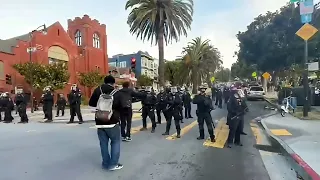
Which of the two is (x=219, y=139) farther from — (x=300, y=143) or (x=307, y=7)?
(x=307, y=7)

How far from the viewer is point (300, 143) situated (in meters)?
9.34

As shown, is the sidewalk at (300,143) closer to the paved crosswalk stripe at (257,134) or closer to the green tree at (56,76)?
the paved crosswalk stripe at (257,134)

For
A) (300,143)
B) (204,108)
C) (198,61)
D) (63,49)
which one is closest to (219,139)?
(204,108)

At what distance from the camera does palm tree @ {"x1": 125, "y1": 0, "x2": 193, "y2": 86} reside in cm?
2839

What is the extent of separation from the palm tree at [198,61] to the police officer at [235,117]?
149 ft

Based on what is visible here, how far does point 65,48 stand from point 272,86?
125 ft

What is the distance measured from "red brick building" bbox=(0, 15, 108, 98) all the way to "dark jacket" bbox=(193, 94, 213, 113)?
28159 millimetres

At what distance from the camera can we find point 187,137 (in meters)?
10.9

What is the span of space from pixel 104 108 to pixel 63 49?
36.6 metres

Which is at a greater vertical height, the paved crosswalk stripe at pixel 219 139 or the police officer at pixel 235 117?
the police officer at pixel 235 117

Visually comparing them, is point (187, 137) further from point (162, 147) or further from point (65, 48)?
point (65, 48)

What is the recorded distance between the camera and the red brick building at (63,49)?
34.7 meters

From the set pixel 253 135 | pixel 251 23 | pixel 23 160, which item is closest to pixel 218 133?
pixel 253 135

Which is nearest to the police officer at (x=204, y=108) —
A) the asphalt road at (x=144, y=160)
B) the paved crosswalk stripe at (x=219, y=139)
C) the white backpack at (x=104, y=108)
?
the paved crosswalk stripe at (x=219, y=139)
